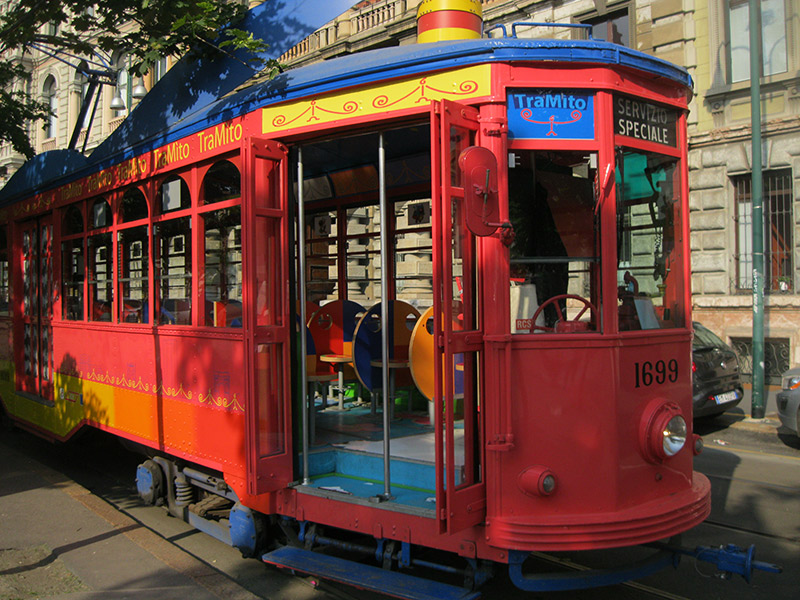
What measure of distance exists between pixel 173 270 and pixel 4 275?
186 inches

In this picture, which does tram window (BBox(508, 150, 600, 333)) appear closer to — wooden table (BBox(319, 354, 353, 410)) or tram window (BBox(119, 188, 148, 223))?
wooden table (BBox(319, 354, 353, 410))

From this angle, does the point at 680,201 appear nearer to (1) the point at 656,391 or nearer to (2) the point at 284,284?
(1) the point at 656,391

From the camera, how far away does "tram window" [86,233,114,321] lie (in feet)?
21.5

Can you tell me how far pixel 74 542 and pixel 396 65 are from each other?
13.5 ft

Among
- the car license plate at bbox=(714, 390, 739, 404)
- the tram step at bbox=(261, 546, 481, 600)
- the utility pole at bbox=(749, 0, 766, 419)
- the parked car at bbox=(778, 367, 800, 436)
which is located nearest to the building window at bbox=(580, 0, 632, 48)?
the utility pole at bbox=(749, 0, 766, 419)

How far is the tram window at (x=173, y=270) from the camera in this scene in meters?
5.31

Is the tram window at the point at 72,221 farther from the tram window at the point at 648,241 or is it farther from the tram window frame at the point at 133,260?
the tram window at the point at 648,241

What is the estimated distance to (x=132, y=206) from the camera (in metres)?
6.07

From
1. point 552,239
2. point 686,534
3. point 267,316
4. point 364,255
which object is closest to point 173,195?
point 267,316

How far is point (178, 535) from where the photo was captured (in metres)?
5.79

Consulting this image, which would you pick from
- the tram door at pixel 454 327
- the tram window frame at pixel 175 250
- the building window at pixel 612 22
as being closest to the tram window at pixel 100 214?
the tram window frame at pixel 175 250

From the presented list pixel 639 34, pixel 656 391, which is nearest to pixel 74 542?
pixel 656 391

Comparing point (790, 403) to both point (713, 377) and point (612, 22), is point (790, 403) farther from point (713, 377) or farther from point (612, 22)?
point (612, 22)

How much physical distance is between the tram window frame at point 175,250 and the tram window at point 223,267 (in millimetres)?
208
